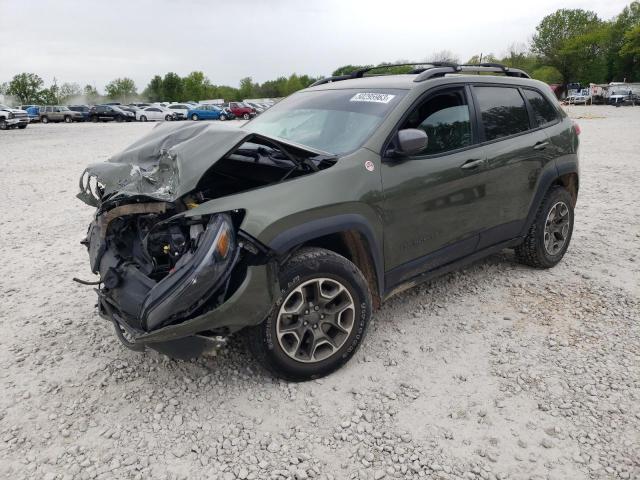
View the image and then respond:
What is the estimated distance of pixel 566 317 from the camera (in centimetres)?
390

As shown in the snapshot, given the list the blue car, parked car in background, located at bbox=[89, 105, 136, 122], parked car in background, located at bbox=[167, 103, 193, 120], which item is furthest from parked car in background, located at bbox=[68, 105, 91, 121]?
the blue car

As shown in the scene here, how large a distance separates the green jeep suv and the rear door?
17 millimetres

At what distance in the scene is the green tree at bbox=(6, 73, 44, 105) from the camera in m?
83.2

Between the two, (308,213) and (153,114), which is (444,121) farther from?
(153,114)

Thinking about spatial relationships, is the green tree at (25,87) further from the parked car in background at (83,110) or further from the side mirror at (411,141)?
the side mirror at (411,141)

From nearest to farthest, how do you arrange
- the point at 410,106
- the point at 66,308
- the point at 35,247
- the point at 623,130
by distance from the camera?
1. the point at 410,106
2. the point at 66,308
3. the point at 35,247
4. the point at 623,130

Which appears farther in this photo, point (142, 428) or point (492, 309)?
point (492, 309)

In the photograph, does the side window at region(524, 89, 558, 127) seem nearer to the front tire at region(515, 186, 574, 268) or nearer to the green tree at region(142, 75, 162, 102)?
the front tire at region(515, 186, 574, 268)

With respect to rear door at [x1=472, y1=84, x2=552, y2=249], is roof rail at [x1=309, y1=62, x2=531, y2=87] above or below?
above

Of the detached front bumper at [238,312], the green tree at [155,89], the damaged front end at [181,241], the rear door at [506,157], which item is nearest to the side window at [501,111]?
the rear door at [506,157]

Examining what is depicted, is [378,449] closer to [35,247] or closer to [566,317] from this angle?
[566,317]

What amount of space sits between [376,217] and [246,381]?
4.36 feet

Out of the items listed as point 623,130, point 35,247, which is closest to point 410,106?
point 35,247

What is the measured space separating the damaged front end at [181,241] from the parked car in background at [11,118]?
97.7ft
